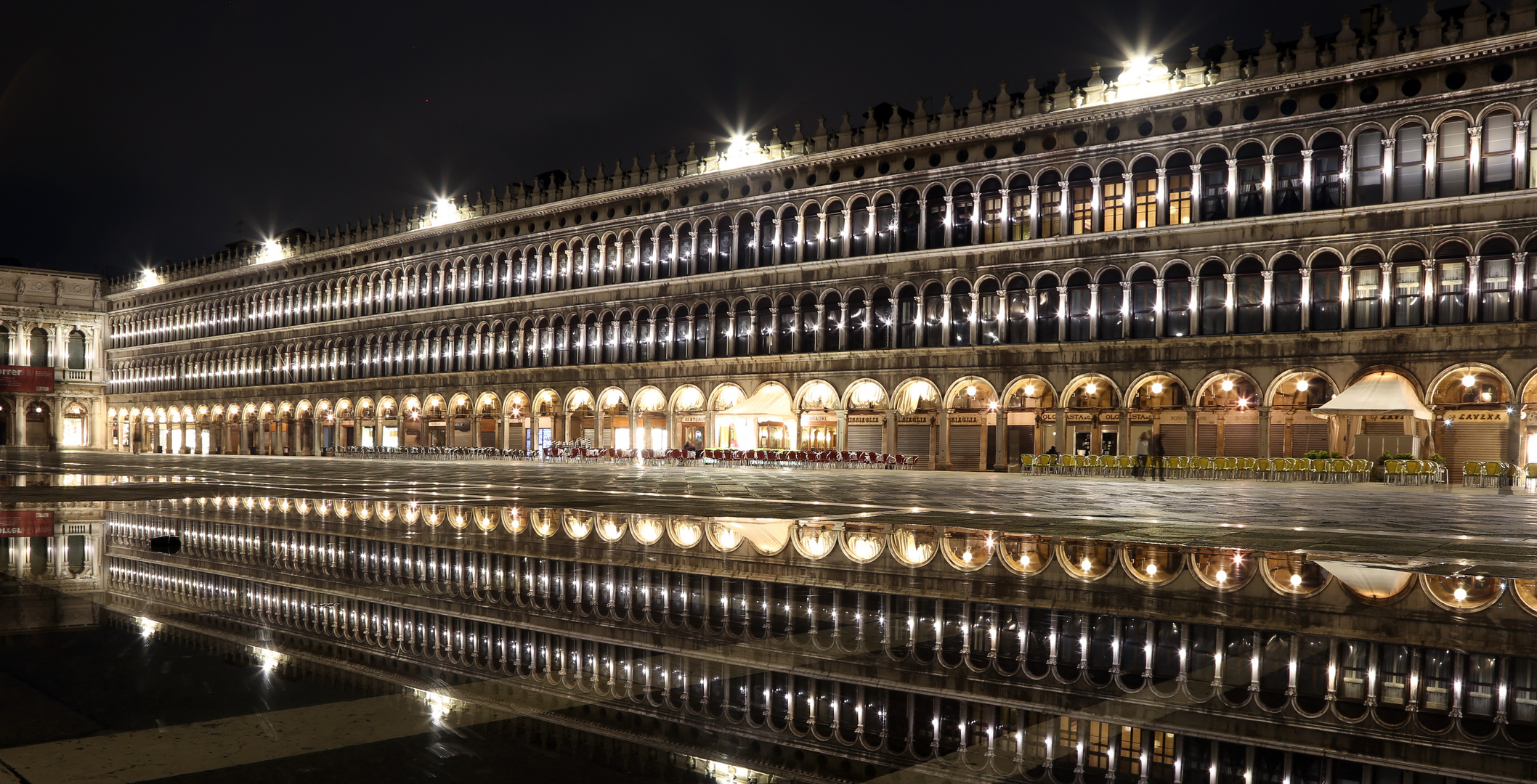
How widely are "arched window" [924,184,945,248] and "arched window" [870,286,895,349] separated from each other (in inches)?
111

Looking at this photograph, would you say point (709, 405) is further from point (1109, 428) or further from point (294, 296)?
point (294, 296)

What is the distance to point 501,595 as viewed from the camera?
280 inches

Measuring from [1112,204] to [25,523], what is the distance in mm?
35091

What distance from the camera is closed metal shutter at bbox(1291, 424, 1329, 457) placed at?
117 ft

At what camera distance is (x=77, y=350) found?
90250 millimetres

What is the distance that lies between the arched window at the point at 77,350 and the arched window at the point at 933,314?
82.3 metres

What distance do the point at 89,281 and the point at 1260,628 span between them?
350ft


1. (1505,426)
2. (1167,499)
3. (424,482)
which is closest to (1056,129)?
(1505,426)

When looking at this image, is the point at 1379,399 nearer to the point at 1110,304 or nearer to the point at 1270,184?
the point at 1270,184

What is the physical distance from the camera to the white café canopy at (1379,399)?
31.4m

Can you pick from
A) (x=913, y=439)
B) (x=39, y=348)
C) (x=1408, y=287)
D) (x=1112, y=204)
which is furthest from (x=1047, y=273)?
(x=39, y=348)

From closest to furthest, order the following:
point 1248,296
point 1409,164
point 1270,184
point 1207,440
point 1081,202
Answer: point 1409,164 → point 1270,184 → point 1248,296 → point 1207,440 → point 1081,202

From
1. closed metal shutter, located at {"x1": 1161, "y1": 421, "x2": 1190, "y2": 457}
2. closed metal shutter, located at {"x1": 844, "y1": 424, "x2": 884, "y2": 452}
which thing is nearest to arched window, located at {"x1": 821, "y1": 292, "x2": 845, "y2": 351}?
closed metal shutter, located at {"x1": 844, "y1": 424, "x2": 884, "y2": 452}

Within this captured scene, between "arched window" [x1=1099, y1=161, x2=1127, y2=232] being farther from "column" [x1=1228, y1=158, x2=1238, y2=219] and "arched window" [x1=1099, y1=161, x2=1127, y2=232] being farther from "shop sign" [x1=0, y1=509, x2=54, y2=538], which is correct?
"shop sign" [x1=0, y1=509, x2=54, y2=538]
